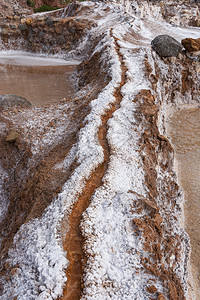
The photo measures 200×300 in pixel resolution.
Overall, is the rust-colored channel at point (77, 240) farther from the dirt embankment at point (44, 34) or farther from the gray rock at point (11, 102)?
the dirt embankment at point (44, 34)

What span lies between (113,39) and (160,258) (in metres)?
10.6

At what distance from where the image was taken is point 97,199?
11.4ft

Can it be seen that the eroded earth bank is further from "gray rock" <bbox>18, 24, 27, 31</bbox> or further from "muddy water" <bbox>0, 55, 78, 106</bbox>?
"gray rock" <bbox>18, 24, 27, 31</bbox>

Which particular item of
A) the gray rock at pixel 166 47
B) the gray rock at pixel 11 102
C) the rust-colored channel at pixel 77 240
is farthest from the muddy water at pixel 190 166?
the gray rock at pixel 11 102

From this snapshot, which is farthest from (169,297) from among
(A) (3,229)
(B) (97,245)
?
(A) (3,229)

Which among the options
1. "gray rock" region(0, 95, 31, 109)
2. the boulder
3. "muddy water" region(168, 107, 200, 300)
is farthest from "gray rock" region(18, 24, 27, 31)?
"muddy water" region(168, 107, 200, 300)

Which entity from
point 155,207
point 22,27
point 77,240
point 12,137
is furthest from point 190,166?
point 22,27

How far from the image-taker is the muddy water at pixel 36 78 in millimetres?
9594

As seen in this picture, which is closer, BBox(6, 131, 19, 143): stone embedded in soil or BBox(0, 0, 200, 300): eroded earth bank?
BBox(0, 0, 200, 300): eroded earth bank

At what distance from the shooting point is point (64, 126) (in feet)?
19.4

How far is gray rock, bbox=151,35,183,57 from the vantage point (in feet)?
30.2

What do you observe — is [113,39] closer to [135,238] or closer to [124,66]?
[124,66]

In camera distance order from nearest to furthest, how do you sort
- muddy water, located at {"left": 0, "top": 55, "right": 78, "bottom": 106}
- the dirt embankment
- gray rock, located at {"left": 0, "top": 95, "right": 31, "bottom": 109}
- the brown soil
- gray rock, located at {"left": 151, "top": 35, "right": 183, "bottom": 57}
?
the brown soil < gray rock, located at {"left": 0, "top": 95, "right": 31, "bottom": 109} < gray rock, located at {"left": 151, "top": 35, "right": 183, "bottom": 57} < muddy water, located at {"left": 0, "top": 55, "right": 78, "bottom": 106} < the dirt embankment

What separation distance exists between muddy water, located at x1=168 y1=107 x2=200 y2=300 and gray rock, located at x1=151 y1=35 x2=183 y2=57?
265 cm
